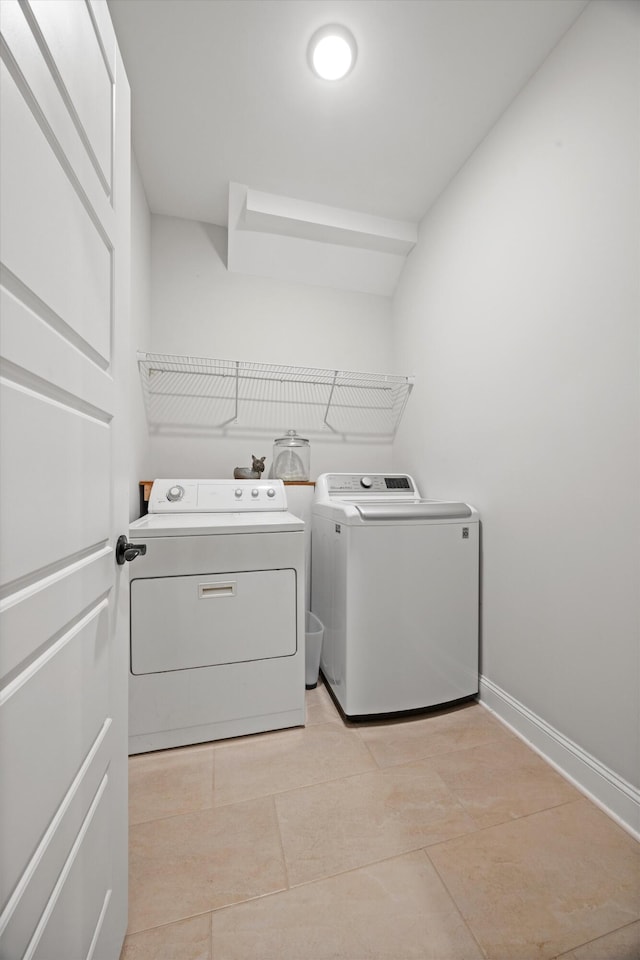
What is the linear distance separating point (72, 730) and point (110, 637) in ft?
0.66

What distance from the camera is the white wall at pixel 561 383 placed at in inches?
46.1

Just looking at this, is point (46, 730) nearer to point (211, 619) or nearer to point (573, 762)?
point (211, 619)

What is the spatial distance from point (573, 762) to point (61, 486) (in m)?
1.73

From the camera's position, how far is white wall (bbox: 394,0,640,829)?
1.17m

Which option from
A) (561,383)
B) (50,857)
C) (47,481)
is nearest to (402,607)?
(561,383)

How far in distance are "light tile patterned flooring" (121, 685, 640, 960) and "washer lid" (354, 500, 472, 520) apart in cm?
89

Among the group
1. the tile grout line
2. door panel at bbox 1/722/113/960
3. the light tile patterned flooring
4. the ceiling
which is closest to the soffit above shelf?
the ceiling

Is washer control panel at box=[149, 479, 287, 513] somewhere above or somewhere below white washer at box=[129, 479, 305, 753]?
above

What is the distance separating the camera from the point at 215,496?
202 centimetres

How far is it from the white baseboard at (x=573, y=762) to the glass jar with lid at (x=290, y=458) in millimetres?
1492

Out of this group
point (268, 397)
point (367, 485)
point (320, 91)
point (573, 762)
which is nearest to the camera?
point (573, 762)

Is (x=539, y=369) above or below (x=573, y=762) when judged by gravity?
above

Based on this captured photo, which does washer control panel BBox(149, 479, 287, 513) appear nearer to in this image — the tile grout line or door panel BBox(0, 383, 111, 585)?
door panel BBox(0, 383, 111, 585)

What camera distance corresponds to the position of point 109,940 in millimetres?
736
